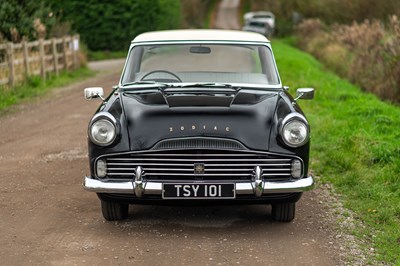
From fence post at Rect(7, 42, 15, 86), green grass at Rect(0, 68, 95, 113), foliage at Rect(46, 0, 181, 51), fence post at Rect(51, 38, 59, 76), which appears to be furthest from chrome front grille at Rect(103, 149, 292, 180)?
foliage at Rect(46, 0, 181, 51)

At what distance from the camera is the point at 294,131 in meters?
6.04

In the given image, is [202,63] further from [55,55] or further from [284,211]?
[55,55]

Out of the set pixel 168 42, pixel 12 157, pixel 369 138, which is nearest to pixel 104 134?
pixel 168 42

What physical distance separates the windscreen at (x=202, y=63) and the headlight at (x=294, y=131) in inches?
48.2

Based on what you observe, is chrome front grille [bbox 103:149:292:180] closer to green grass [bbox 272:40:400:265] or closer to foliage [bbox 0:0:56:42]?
green grass [bbox 272:40:400:265]

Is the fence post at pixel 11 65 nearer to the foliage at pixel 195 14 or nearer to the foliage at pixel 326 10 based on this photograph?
the foliage at pixel 326 10

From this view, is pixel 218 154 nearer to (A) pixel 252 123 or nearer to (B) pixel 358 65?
(A) pixel 252 123

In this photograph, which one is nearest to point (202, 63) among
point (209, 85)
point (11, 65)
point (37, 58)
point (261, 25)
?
point (209, 85)

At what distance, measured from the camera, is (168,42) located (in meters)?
7.46

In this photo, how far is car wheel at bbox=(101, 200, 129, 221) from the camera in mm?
6316

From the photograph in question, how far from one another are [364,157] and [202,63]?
99.7 inches

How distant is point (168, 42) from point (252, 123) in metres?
1.83

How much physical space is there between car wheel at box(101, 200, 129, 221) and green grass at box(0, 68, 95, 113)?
339 inches

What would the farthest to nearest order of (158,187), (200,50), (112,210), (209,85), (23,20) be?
1. (23,20)
2. (200,50)
3. (209,85)
4. (112,210)
5. (158,187)
